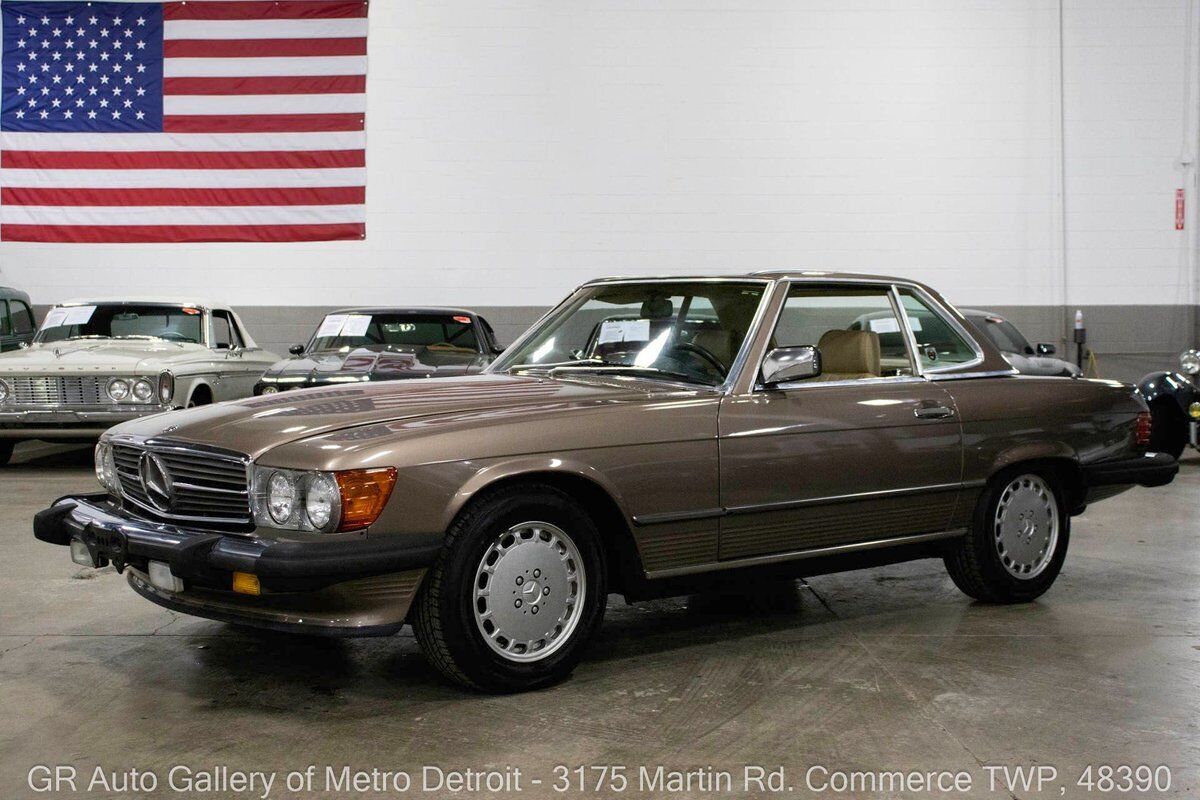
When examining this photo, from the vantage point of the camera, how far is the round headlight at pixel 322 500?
12.1 feet

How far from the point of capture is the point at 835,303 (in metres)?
13.5

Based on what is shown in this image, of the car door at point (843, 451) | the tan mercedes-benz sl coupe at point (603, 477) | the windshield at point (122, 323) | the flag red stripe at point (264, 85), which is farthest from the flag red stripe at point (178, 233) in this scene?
the car door at point (843, 451)

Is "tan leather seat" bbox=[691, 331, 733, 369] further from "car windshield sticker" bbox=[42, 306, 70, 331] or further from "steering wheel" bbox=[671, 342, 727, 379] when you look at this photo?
"car windshield sticker" bbox=[42, 306, 70, 331]

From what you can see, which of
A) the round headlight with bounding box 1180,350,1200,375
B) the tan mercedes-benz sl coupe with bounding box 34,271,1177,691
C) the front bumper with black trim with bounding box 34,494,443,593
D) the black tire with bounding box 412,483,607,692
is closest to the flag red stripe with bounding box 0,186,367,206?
the round headlight with bounding box 1180,350,1200,375

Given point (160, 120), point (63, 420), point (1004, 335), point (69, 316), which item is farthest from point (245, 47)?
point (1004, 335)

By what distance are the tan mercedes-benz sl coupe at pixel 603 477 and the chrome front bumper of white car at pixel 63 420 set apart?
545cm

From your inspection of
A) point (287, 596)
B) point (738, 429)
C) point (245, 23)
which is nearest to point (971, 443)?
point (738, 429)

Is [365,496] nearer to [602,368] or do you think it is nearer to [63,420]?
[602,368]

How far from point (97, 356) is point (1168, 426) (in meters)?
9.13

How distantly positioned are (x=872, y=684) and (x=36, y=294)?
13.1 meters

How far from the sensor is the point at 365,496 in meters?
3.70

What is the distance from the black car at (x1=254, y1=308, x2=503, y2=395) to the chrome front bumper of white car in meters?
1.07

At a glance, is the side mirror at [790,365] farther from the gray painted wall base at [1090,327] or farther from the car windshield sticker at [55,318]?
the gray painted wall base at [1090,327]

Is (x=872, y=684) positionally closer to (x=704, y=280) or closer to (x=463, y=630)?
(x=463, y=630)
